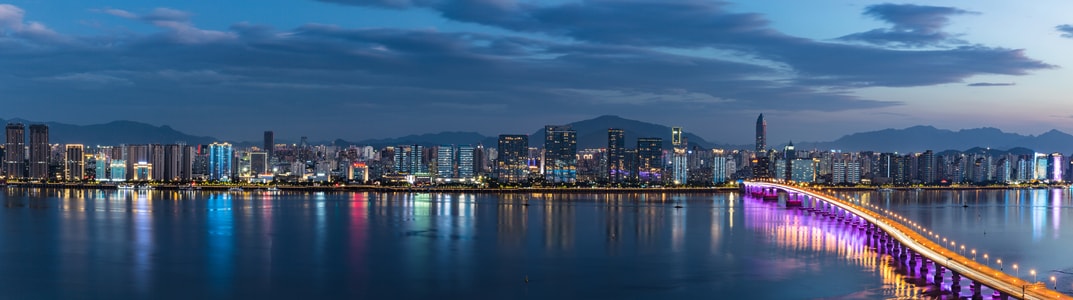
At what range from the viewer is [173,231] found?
36.0 meters

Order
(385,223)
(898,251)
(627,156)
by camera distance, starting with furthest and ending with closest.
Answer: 1. (627,156)
2. (385,223)
3. (898,251)

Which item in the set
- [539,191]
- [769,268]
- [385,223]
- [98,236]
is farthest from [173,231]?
[539,191]

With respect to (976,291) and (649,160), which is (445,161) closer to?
(649,160)

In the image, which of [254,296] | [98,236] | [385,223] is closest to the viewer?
[254,296]

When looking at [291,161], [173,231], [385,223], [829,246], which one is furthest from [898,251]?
[291,161]

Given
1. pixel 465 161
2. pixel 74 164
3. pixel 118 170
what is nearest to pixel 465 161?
pixel 465 161

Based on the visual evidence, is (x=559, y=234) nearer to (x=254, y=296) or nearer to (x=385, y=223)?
(x=385, y=223)

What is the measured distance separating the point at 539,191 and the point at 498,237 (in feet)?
181

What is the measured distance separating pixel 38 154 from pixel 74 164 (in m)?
4.93

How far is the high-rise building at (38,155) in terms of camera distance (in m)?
107

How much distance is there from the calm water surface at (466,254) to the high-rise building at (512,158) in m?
66.0

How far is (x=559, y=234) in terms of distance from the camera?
35.9 m

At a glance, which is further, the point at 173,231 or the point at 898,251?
the point at 173,231

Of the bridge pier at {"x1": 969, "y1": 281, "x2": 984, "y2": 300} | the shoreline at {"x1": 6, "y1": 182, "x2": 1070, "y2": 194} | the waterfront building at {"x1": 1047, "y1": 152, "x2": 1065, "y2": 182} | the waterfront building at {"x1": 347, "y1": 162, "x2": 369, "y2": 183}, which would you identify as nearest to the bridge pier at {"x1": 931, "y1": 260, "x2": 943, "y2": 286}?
the bridge pier at {"x1": 969, "y1": 281, "x2": 984, "y2": 300}
